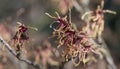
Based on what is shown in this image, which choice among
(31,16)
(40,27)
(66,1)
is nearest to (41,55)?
(66,1)

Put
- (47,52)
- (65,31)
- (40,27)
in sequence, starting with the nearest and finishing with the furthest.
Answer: (65,31) < (47,52) < (40,27)

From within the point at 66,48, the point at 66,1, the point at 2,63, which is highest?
the point at 66,1

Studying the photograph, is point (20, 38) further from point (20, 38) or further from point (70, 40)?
point (70, 40)

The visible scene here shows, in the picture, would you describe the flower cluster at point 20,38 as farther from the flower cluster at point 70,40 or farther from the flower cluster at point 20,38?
the flower cluster at point 70,40

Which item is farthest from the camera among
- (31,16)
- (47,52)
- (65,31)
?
(31,16)

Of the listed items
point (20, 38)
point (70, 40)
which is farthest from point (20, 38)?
point (70, 40)

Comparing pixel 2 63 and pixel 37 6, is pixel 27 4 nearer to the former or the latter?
pixel 37 6

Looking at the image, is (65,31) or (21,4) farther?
(21,4)

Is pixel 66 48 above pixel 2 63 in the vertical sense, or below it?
above

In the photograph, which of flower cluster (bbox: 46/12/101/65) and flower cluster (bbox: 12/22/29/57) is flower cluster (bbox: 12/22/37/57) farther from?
flower cluster (bbox: 46/12/101/65)

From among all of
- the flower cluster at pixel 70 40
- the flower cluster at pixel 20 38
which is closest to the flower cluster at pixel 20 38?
the flower cluster at pixel 20 38

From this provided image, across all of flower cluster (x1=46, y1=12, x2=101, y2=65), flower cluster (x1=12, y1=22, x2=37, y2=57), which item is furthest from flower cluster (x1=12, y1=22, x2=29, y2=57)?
flower cluster (x1=46, y1=12, x2=101, y2=65)
